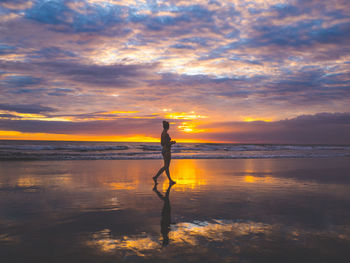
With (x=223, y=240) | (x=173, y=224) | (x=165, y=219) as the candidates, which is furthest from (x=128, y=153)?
(x=223, y=240)

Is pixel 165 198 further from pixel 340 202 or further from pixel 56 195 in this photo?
pixel 340 202

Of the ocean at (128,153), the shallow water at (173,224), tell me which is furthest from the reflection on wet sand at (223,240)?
the ocean at (128,153)

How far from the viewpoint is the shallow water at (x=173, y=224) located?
3.52 metres

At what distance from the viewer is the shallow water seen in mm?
3523

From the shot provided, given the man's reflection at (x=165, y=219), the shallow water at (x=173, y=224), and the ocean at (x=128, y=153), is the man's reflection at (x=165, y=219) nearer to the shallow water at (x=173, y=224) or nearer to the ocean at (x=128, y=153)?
the shallow water at (x=173, y=224)

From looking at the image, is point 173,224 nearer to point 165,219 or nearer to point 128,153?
point 165,219

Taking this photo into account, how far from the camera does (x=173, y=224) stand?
4.73 meters

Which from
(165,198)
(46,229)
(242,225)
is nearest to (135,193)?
(165,198)

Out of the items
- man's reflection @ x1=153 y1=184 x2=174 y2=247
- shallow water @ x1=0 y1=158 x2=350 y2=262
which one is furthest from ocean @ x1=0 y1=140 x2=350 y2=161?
man's reflection @ x1=153 y1=184 x2=174 y2=247

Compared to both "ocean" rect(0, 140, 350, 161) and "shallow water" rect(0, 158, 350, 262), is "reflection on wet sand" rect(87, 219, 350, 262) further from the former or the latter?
"ocean" rect(0, 140, 350, 161)

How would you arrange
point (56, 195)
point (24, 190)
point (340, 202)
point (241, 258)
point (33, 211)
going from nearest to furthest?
point (241, 258) → point (33, 211) → point (340, 202) → point (56, 195) → point (24, 190)

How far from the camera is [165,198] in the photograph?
695 cm

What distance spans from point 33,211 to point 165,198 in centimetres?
317

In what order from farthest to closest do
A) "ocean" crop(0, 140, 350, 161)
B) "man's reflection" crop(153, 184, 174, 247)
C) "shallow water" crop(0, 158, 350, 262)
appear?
1. "ocean" crop(0, 140, 350, 161)
2. "man's reflection" crop(153, 184, 174, 247)
3. "shallow water" crop(0, 158, 350, 262)
